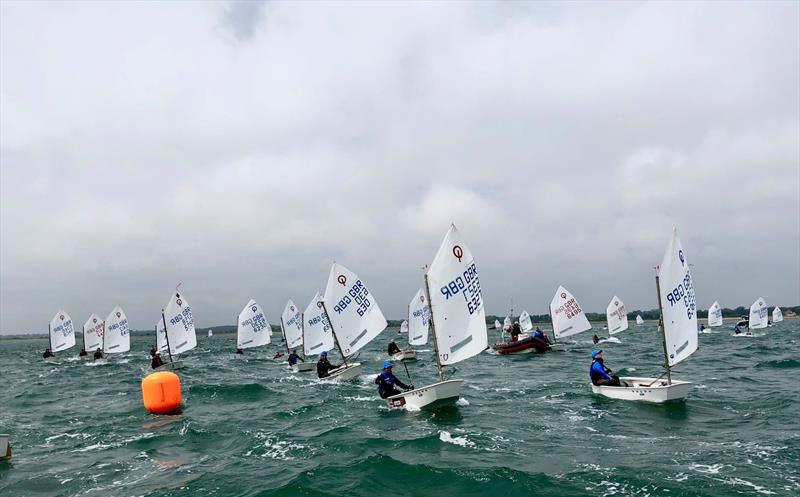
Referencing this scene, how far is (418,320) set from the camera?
47031 millimetres

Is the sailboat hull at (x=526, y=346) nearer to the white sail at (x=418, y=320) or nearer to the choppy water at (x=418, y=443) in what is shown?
the white sail at (x=418, y=320)

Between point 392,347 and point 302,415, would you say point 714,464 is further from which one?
point 392,347

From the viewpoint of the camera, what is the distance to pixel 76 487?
39.0 feet

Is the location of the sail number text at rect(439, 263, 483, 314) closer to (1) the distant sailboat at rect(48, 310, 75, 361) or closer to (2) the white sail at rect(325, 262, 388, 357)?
(2) the white sail at rect(325, 262, 388, 357)

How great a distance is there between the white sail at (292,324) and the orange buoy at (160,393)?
26444 mm

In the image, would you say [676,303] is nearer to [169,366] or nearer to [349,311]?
[349,311]

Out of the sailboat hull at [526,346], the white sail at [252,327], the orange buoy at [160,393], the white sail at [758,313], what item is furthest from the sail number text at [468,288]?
the white sail at [758,313]

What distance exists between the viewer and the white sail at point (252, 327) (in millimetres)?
48312

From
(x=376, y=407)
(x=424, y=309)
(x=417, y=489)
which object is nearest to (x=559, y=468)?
(x=417, y=489)

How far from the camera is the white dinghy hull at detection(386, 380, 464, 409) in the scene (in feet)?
56.4

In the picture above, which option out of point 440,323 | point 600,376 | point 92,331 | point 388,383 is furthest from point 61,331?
point 600,376

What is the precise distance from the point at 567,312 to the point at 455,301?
2886 centimetres

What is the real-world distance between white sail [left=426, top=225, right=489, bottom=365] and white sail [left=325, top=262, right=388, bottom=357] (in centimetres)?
932

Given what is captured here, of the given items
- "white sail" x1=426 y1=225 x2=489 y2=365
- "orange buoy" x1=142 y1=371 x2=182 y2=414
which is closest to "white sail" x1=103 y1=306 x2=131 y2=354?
"orange buoy" x1=142 y1=371 x2=182 y2=414
